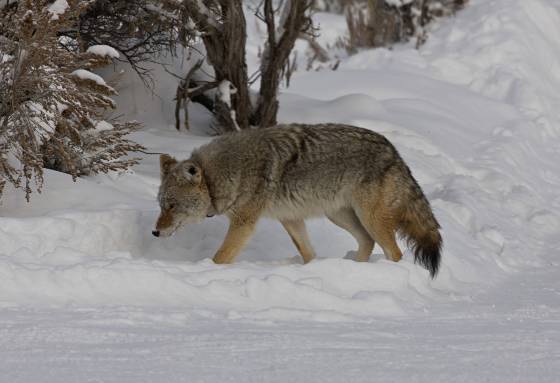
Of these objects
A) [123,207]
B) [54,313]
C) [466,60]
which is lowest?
[466,60]

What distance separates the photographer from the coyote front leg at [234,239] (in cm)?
807

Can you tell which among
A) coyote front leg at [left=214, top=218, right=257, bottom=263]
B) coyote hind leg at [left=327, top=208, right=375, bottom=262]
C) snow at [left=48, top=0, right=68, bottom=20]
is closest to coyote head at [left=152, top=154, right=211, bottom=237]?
coyote front leg at [left=214, top=218, right=257, bottom=263]

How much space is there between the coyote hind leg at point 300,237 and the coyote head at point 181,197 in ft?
2.54

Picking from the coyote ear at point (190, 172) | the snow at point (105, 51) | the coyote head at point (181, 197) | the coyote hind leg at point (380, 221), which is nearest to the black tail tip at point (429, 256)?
the coyote hind leg at point (380, 221)

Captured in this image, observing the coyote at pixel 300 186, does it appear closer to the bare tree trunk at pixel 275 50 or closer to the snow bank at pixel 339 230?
the snow bank at pixel 339 230

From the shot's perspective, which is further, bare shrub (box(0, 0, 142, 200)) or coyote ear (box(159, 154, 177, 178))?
coyote ear (box(159, 154, 177, 178))

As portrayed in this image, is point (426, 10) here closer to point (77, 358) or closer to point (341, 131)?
point (341, 131)

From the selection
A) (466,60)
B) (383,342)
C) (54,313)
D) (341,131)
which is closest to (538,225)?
(341,131)

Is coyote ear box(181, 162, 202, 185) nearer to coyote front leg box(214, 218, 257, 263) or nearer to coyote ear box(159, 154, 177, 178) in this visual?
coyote ear box(159, 154, 177, 178)

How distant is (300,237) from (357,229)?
51cm

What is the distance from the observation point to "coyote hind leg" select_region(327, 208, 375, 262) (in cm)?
845

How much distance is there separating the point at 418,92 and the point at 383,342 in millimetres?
12145

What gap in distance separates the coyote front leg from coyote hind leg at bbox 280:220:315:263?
478 mm

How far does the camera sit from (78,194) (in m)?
9.05
